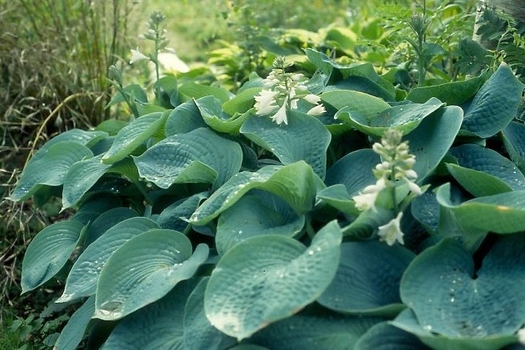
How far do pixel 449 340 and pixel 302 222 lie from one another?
653 millimetres

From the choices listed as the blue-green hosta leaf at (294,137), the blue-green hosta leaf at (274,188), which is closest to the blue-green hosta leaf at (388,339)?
the blue-green hosta leaf at (274,188)

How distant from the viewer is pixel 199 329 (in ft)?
7.42

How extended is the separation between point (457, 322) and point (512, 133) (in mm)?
1126

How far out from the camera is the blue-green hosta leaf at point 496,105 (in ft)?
9.11

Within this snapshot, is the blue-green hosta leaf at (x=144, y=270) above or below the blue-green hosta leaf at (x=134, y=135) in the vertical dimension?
below

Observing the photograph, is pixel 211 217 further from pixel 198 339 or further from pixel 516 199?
pixel 516 199

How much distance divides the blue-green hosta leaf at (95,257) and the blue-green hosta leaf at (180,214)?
55 mm

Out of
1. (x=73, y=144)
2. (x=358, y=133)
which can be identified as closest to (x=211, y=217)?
(x=358, y=133)

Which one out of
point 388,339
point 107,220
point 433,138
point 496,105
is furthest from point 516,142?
point 107,220

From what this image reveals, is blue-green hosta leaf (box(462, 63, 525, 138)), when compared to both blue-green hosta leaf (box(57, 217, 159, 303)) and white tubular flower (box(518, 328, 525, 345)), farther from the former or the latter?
blue-green hosta leaf (box(57, 217, 159, 303))

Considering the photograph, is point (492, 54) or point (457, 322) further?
point (492, 54)

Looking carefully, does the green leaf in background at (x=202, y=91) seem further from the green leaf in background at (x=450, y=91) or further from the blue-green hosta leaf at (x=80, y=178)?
the green leaf in background at (x=450, y=91)

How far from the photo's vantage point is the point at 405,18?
10.8 feet

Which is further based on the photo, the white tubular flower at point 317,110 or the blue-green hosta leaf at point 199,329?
the white tubular flower at point 317,110
